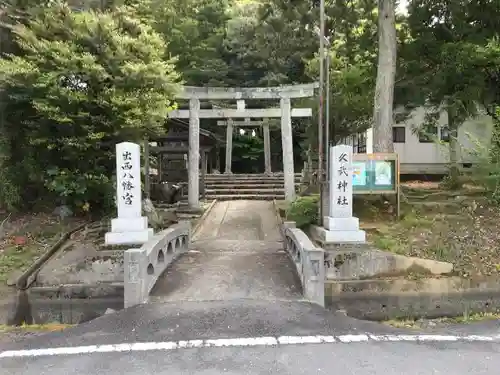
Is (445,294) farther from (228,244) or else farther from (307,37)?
(307,37)

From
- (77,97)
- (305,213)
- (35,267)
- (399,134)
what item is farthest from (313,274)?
(399,134)

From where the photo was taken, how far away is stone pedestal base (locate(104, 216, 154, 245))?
8.21m

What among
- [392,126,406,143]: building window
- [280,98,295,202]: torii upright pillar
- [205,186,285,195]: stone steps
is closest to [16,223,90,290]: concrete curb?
[280,98,295,202]: torii upright pillar

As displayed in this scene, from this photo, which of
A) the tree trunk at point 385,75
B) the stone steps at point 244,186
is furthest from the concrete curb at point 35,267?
the stone steps at point 244,186

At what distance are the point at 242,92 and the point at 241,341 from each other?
11267 mm

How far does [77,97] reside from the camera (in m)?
9.57

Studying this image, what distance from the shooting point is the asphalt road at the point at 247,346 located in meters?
4.84

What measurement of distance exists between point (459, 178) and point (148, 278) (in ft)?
30.3

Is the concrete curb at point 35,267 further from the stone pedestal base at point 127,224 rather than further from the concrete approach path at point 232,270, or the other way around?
the concrete approach path at point 232,270

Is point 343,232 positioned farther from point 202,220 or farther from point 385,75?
point 202,220

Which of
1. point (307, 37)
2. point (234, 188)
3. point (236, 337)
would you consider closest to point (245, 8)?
point (234, 188)

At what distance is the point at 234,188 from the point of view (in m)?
21.1

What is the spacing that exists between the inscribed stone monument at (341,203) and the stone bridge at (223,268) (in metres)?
0.62

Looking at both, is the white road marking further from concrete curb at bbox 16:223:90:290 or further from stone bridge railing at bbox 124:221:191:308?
concrete curb at bbox 16:223:90:290
